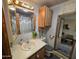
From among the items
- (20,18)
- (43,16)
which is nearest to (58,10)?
(43,16)

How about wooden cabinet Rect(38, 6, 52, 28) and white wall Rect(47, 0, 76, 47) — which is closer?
white wall Rect(47, 0, 76, 47)

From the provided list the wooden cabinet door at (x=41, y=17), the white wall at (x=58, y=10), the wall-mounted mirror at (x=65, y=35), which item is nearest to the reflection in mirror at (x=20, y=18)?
the wooden cabinet door at (x=41, y=17)

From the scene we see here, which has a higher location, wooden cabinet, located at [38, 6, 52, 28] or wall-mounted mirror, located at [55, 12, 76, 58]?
wooden cabinet, located at [38, 6, 52, 28]

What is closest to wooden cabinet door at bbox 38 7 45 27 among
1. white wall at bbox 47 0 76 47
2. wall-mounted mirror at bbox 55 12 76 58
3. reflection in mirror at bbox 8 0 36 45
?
reflection in mirror at bbox 8 0 36 45

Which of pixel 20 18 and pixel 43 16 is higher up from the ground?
pixel 43 16

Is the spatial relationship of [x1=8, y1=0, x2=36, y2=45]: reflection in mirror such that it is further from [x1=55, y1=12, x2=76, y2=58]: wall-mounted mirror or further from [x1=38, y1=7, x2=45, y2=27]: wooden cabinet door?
[x1=55, y1=12, x2=76, y2=58]: wall-mounted mirror

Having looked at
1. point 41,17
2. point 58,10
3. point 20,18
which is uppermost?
point 58,10

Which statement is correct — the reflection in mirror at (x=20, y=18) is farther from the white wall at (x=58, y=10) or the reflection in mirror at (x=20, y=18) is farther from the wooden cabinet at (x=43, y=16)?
the white wall at (x=58, y=10)

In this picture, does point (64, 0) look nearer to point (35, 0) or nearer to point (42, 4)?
point (42, 4)

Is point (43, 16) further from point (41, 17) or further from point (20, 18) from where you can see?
point (20, 18)

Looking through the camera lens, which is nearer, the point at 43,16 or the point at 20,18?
the point at 20,18

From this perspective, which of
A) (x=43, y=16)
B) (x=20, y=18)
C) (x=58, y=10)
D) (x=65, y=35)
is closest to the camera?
(x=20, y=18)

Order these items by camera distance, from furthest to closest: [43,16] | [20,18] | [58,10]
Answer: [58,10] < [43,16] < [20,18]

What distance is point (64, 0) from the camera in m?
2.40
